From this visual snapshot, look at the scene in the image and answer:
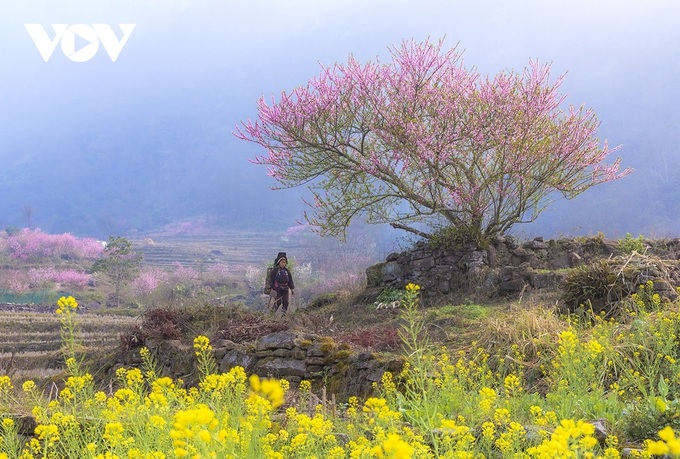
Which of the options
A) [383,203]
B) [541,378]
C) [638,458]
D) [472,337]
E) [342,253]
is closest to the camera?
[638,458]

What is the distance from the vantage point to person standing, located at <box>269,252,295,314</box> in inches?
550

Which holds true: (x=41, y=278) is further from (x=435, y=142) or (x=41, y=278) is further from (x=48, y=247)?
(x=435, y=142)

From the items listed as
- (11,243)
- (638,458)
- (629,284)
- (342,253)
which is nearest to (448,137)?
(629,284)

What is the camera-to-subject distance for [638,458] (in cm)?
370

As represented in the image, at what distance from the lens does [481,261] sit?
14945 mm

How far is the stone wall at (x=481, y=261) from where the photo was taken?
14.4m

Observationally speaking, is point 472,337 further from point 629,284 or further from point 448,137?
point 448,137

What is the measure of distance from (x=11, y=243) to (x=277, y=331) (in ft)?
153

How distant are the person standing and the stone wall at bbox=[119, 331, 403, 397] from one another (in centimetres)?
390

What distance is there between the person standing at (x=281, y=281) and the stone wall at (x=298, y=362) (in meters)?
3.90

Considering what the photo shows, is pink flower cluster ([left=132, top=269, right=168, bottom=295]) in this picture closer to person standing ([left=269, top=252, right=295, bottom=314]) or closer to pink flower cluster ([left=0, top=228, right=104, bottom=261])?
pink flower cluster ([left=0, top=228, right=104, bottom=261])

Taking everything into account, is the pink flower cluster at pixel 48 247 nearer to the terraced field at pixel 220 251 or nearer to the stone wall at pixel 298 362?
the terraced field at pixel 220 251

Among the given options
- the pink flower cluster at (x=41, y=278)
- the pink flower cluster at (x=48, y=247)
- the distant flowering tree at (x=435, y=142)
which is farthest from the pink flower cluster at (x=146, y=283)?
the distant flowering tree at (x=435, y=142)

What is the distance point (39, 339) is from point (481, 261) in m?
13.0
